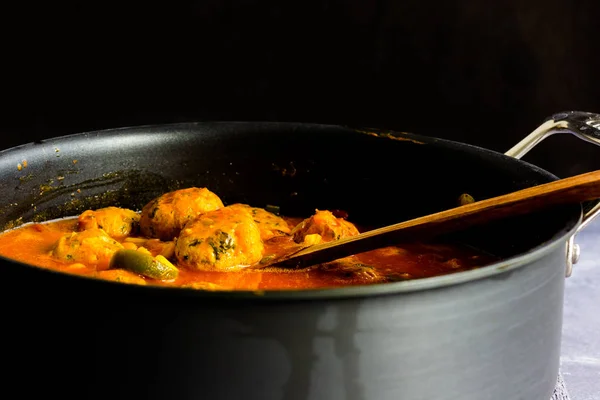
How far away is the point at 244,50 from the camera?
4.44m

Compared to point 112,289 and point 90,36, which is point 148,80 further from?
point 112,289

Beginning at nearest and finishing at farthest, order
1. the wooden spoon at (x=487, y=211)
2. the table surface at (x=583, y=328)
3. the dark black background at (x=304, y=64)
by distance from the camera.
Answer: the wooden spoon at (x=487, y=211), the table surface at (x=583, y=328), the dark black background at (x=304, y=64)

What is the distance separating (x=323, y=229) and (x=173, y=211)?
1.52 ft

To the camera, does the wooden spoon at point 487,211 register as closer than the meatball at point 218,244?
Yes

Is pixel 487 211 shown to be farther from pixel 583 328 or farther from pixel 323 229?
pixel 583 328

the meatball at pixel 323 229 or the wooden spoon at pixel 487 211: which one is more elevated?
the wooden spoon at pixel 487 211

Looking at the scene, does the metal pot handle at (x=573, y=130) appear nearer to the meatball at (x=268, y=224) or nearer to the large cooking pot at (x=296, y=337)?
the large cooking pot at (x=296, y=337)

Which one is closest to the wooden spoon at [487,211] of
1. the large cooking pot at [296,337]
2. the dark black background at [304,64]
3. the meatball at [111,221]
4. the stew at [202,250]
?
the large cooking pot at [296,337]

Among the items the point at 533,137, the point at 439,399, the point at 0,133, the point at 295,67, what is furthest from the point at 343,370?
the point at 0,133

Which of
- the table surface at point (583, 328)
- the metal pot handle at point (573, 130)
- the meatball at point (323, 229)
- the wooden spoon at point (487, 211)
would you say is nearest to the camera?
the wooden spoon at point (487, 211)

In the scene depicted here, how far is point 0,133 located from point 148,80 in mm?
871

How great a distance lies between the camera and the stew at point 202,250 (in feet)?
6.99

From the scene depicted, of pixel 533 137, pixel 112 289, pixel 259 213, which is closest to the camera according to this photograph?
pixel 112 289

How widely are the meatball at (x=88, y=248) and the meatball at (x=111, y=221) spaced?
0.70 feet
